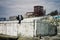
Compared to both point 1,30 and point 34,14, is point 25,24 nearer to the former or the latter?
point 1,30

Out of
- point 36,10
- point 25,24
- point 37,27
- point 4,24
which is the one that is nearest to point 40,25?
point 37,27

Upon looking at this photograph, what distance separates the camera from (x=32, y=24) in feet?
26.7

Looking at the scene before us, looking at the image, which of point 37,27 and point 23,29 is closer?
point 37,27

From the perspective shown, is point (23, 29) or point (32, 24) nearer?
point (32, 24)

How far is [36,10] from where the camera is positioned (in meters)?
16.9

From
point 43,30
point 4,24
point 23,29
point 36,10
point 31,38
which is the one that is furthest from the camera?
point 36,10

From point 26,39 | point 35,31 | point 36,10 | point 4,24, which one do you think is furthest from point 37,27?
point 36,10

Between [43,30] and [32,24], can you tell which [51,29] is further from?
[32,24]

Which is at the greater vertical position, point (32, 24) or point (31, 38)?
point (32, 24)

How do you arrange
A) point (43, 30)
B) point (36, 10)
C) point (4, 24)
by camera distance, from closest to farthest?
1. point (43, 30)
2. point (4, 24)
3. point (36, 10)

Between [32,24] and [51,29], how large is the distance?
1771 mm

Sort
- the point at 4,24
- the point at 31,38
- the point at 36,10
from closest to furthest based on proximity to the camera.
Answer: the point at 31,38, the point at 4,24, the point at 36,10

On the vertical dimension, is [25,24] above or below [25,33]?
above

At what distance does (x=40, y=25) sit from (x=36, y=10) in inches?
337
